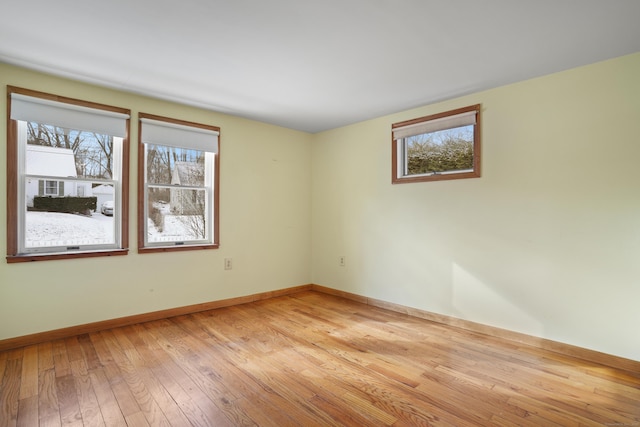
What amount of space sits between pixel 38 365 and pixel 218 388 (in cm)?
142

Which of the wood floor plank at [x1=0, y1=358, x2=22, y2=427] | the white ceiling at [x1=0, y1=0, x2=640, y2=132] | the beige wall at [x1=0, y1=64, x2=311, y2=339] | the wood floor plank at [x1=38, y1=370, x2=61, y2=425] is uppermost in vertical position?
the white ceiling at [x1=0, y1=0, x2=640, y2=132]

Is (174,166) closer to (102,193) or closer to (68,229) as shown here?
(102,193)

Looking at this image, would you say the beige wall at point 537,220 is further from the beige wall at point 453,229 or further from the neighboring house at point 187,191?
the neighboring house at point 187,191

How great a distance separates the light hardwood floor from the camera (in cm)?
175

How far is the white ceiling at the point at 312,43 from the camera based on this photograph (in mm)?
1824

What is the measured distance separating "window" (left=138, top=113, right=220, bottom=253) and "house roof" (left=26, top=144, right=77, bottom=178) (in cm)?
56

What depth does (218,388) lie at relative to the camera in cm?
203

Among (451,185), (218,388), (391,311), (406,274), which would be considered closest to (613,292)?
(451,185)

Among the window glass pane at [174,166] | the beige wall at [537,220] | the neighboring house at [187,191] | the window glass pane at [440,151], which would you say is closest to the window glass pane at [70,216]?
the window glass pane at [174,166]

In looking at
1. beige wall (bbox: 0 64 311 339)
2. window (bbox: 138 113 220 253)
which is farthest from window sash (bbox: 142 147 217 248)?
beige wall (bbox: 0 64 311 339)

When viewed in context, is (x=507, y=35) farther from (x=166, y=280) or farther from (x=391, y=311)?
(x=166, y=280)

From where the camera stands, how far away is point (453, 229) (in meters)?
3.24

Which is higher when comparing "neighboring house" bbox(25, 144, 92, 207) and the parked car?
"neighboring house" bbox(25, 144, 92, 207)

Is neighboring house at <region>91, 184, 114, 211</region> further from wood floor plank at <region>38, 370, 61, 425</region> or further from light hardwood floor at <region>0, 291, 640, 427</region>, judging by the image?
wood floor plank at <region>38, 370, 61, 425</region>
